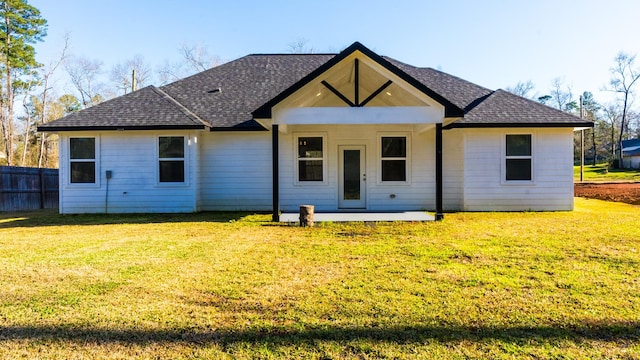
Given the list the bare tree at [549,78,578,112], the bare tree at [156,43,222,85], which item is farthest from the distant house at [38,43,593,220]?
the bare tree at [549,78,578,112]

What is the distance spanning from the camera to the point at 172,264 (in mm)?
5367

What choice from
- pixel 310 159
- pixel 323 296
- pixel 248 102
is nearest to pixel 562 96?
pixel 310 159

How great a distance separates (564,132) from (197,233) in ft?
36.3

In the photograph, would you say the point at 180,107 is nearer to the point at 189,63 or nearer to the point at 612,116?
the point at 189,63

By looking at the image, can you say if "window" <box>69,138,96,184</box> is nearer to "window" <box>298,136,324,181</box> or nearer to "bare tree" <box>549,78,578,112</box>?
"window" <box>298,136,324,181</box>

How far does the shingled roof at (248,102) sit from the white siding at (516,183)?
523 mm

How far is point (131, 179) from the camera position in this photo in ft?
37.7

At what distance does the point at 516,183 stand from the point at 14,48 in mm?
35740

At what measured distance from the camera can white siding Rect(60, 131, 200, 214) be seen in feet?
37.5

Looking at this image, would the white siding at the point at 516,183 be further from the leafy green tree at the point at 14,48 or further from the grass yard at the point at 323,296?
the leafy green tree at the point at 14,48

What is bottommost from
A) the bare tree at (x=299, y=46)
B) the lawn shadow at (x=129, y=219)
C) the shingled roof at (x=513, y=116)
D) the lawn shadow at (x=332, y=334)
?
the lawn shadow at (x=332, y=334)

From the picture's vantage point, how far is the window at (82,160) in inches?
454

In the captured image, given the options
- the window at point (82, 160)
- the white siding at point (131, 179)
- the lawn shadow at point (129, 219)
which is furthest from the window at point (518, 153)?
the window at point (82, 160)

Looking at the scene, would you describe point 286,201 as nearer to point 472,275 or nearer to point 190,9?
point 472,275
